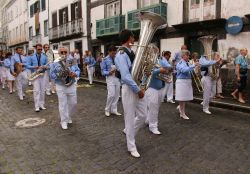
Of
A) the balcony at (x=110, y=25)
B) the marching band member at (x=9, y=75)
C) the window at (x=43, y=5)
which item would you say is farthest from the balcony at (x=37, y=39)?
the marching band member at (x=9, y=75)

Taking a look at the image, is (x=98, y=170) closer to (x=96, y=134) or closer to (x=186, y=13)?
(x=96, y=134)

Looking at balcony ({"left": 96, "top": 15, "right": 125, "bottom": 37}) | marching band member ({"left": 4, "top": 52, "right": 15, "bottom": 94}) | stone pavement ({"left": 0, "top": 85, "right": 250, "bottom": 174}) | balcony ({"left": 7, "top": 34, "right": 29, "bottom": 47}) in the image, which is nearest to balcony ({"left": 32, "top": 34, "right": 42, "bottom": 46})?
balcony ({"left": 7, "top": 34, "right": 29, "bottom": 47})

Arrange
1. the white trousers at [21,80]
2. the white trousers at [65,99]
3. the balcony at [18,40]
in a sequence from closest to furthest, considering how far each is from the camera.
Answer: the white trousers at [65,99] → the white trousers at [21,80] → the balcony at [18,40]

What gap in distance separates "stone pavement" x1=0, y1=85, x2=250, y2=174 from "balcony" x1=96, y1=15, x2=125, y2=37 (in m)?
12.8

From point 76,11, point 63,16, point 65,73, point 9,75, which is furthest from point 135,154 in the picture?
point 63,16

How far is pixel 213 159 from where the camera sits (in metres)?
5.04

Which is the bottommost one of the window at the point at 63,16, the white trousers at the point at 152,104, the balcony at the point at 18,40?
the white trousers at the point at 152,104

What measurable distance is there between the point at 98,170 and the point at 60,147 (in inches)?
54.5

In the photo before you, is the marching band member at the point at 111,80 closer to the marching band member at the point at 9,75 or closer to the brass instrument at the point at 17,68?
the brass instrument at the point at 17,68

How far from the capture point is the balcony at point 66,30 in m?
26.5

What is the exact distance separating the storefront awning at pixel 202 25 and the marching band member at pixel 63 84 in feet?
28.3

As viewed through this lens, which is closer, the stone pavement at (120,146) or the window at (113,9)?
the stone pavement at (120,146)

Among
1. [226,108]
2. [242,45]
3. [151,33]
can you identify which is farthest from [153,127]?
[242,45]

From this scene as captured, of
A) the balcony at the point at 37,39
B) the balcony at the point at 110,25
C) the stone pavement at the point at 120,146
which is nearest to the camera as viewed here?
the stone pavement at the point at 120,146
